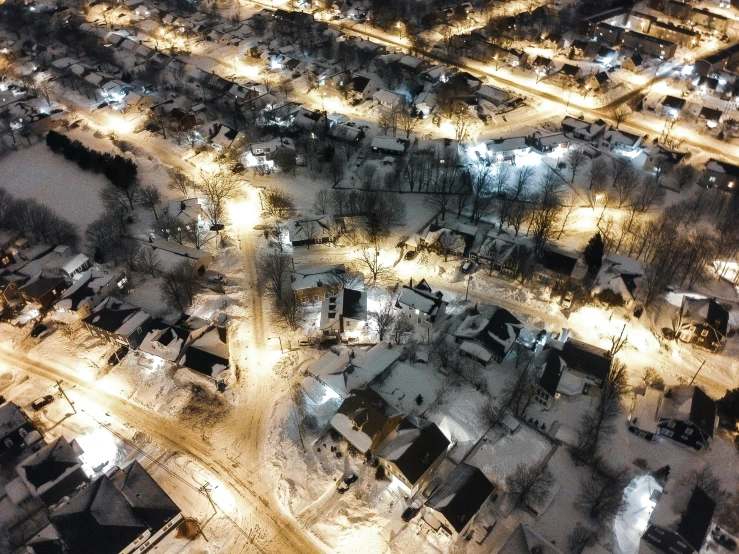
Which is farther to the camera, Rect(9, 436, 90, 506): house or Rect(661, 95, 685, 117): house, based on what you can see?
Rect(661, 95, 685, 117): house

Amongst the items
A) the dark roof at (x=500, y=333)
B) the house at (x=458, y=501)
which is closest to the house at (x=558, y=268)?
the dark roof at (x=500, y=333)

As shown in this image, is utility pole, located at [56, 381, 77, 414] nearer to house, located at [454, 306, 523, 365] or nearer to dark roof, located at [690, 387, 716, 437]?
house, located at [454, 306, 523, 365]

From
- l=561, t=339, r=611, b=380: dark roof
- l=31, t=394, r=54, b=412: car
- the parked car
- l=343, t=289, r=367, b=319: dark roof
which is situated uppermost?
l=561, t=339, r=611, b=380: dark roof

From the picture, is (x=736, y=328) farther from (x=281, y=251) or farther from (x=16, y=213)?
(x=16, y=213)

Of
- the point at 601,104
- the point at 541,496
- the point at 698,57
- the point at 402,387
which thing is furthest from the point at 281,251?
the point at 698,57

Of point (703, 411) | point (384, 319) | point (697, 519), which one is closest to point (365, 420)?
point (384, 319)

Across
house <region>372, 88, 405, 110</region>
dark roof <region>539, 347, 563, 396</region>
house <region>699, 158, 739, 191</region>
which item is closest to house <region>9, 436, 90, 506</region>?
dark roof <region>539, 347, 563, 396</region>

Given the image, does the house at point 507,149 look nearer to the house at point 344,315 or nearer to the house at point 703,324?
the house at point 703,324

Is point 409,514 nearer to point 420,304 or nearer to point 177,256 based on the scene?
point 420,304
